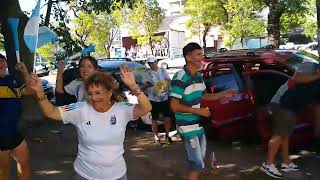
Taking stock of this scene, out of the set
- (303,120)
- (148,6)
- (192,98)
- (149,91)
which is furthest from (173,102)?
(148,6)

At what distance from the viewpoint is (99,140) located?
322 cm

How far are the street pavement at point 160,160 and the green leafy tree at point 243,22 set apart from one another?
19667mm

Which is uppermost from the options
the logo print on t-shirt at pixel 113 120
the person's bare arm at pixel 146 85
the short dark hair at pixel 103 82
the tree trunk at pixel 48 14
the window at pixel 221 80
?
the tree trunk at pixel 48 14

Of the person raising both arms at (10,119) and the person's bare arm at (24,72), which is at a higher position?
the person's bare arm at (24,72)

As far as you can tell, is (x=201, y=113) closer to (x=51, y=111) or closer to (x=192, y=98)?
(x=192, y=98)

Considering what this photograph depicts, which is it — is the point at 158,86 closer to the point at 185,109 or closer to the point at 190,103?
the point at 190,103

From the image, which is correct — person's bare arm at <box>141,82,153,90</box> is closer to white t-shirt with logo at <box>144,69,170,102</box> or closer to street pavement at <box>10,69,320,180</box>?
white t-shirt with logo at <box>144,69,170,102</box>

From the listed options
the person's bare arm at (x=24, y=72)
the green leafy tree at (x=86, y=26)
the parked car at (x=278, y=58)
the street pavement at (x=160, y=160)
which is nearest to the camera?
the person's bare arm at (x=24, y=72)

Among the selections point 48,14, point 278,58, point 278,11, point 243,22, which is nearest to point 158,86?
point 278,58

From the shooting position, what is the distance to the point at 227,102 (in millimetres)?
7062

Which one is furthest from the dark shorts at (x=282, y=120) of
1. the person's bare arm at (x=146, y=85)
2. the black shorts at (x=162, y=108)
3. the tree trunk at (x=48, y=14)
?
the tree trunk at (x=48, y=14)

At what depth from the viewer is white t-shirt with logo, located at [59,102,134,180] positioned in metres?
3.23

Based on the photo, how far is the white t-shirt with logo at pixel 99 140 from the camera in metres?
3.23

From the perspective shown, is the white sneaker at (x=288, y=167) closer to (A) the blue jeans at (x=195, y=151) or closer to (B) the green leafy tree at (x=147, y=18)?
(A) the blue jeans at (x=195, y=151)
